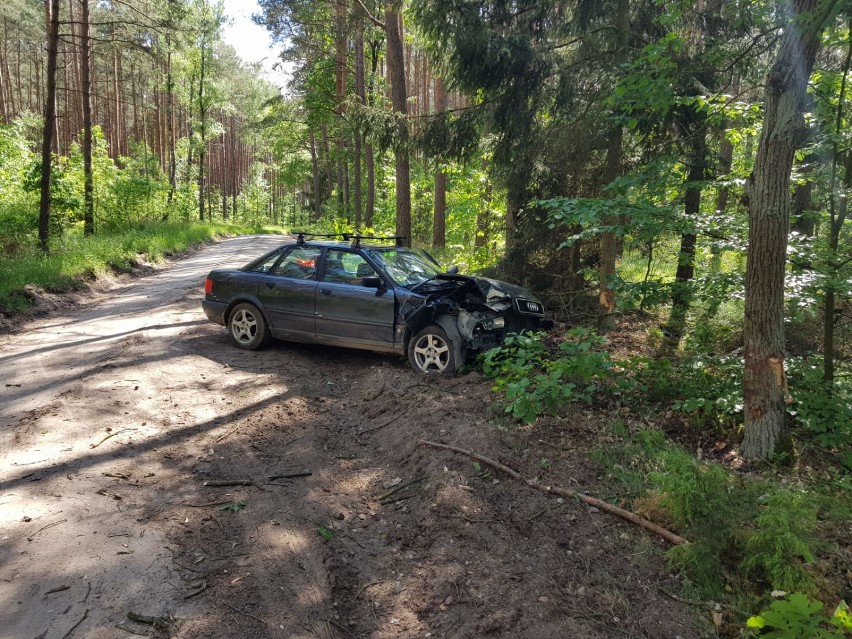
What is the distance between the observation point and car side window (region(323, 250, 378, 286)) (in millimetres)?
7672

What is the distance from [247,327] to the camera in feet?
27.1

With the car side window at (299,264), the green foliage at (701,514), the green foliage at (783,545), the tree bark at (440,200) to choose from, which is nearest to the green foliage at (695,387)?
the green foliage at (701,514)

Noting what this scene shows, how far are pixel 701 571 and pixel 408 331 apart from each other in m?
4.71

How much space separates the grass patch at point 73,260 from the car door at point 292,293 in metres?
5.08

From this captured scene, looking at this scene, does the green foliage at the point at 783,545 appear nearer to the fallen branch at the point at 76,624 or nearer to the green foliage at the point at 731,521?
the green foliage at the point at 731,521

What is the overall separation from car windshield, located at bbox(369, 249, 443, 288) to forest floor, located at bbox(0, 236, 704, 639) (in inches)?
62.5

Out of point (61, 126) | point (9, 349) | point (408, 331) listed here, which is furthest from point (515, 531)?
point (61, 126)

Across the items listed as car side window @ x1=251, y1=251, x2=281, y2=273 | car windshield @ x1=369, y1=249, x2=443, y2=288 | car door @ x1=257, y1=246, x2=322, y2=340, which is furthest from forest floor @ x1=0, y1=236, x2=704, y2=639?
car side window @ x1=251, y1=251, x2=281, y2=273

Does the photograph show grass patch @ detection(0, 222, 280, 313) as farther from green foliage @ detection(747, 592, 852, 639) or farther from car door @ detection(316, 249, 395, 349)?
green foliage @ detection(747, 592, 852, 639)

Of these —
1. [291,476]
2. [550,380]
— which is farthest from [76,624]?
[550,380]

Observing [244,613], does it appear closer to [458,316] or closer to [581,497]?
[581,497]

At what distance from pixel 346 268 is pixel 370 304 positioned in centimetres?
77

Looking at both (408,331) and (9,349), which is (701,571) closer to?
(408,331)

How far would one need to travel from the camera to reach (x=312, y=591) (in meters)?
3.14
